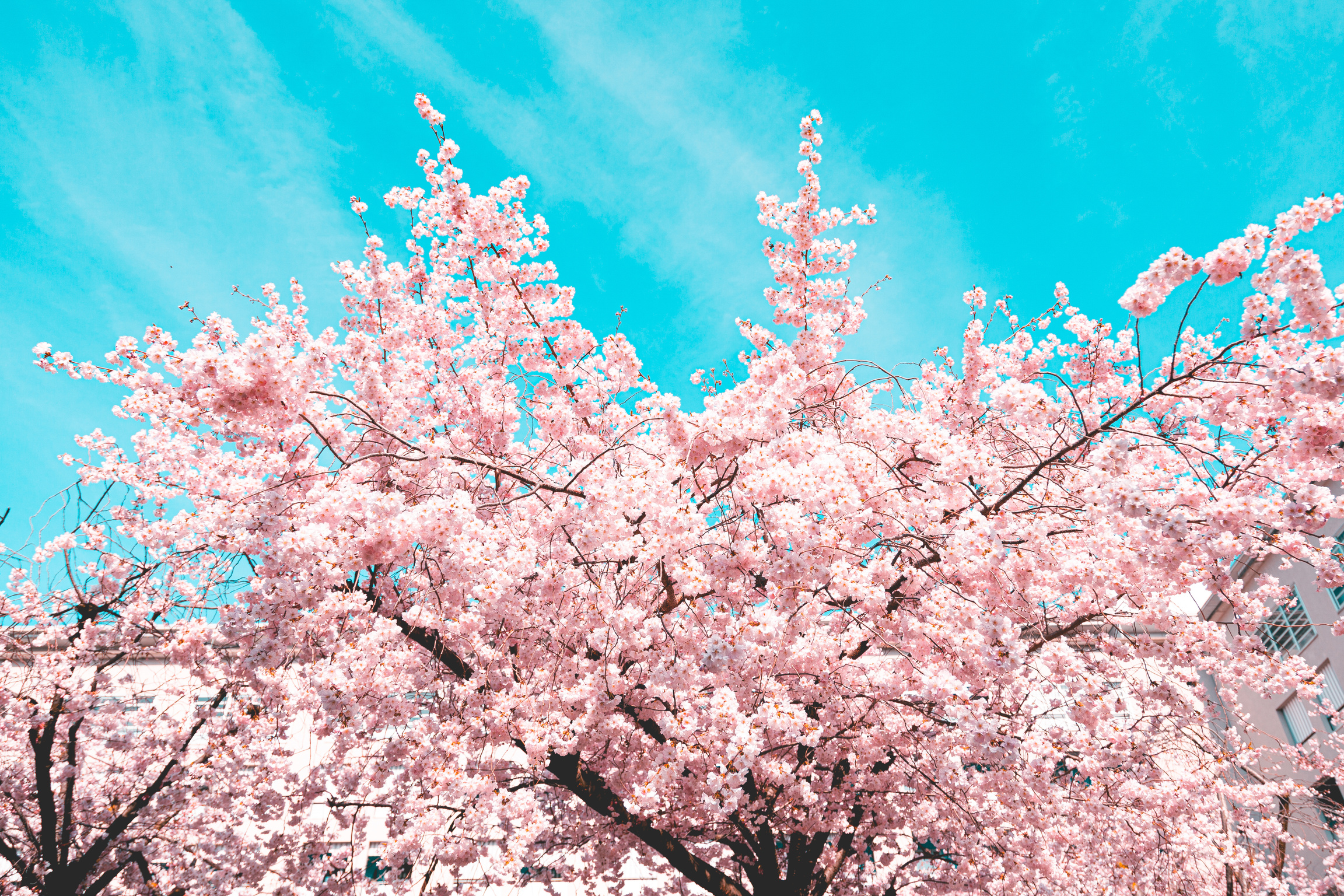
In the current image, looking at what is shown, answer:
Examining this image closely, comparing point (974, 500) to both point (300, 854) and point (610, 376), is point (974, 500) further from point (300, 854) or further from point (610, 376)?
point (300, 854)

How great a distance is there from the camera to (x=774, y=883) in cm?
716

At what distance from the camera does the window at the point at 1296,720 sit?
20766mm

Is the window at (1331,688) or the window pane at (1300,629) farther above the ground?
the window pane at (1300,629)

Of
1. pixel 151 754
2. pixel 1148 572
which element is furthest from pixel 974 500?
pixel 151 754

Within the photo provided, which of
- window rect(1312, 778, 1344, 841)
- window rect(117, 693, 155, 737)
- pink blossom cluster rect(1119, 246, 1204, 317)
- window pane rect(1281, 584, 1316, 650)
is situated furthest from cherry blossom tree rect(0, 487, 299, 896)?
window pane rect(1281, 584, 1316, 650)

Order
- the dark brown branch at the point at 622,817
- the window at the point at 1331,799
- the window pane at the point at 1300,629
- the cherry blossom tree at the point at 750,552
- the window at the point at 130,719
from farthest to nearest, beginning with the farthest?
1. the window pane at the point at 1300,629
2. the window at the point at 1331,799
3. the window at the point at 130,719
4. the dark brown branch at the point at 622,817
5. the cherry blossom tree at the point at 750,552

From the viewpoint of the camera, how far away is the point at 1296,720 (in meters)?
21.3

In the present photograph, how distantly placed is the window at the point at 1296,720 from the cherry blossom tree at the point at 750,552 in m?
17.4

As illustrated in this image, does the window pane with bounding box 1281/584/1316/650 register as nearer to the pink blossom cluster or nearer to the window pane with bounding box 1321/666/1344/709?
the window pane with bounding box 1321/666/1344/709

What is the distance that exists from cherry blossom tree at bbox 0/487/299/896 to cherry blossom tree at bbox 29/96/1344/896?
0.98m

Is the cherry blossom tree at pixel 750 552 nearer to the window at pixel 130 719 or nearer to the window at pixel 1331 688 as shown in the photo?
the window at pixel 130 719

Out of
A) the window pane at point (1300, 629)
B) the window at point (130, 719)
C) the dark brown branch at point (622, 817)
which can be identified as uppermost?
the window pane at point (1300, 629)

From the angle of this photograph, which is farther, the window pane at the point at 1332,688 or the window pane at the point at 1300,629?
the window pane at the point at 1300,629

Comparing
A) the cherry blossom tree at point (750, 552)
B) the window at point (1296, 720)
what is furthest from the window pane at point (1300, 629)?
the cherry blossom tree at point (750, 552)
